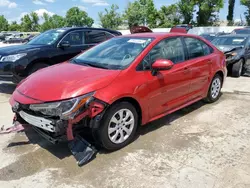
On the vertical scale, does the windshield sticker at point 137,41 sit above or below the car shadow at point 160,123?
above

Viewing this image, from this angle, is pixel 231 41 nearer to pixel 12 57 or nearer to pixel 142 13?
pixel 12 57

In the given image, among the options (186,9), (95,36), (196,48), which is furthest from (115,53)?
(186,9)

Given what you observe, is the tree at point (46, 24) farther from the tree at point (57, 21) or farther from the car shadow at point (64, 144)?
the car shadow at point (64, 144)

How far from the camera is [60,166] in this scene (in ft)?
10.4

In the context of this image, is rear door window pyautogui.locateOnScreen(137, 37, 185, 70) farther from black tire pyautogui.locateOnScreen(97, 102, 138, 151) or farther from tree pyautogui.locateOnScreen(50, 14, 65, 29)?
tree pyautogui.locateOnScreen(50, 14, 65, 29)

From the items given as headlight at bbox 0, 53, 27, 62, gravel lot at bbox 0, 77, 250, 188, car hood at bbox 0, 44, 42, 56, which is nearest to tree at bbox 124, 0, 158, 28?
car hood at bbox 0, 44, 42, 56

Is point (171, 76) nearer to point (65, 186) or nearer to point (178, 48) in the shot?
point (178, 48)

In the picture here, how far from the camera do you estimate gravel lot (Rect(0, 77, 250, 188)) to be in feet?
9.44

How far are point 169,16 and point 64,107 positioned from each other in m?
43.3

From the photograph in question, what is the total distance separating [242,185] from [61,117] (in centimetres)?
215

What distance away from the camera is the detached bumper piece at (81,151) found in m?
3.19

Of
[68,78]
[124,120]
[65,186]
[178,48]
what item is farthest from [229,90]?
[65,186]

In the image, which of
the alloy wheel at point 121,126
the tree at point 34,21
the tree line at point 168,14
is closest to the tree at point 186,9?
the tree line at point 168,14

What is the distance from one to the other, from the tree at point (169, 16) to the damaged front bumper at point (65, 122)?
41.6m
